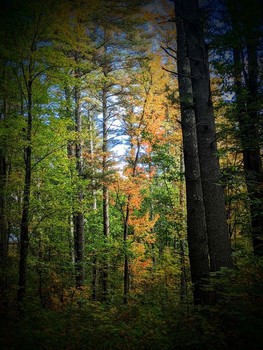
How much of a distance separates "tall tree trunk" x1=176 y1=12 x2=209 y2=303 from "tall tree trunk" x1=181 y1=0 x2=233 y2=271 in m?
0.23

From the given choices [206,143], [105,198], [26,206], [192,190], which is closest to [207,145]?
[206,143]

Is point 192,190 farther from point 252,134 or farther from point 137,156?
point 137,156

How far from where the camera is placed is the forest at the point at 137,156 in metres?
4.20

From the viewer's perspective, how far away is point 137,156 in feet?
41.2

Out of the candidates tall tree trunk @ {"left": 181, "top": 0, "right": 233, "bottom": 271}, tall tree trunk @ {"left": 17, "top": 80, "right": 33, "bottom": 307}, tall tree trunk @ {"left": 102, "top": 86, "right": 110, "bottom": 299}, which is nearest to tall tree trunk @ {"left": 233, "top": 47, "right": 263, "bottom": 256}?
tall tree trunk @ {"left": 181, "top": 0, "right": 233, "bottom": 271}

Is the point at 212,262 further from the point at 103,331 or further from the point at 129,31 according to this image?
the point at 129,31

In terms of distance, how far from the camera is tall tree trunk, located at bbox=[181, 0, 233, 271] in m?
5.07

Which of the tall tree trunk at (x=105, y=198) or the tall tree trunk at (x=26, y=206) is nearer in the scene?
the tall tree trunk at (x=26, y=206)

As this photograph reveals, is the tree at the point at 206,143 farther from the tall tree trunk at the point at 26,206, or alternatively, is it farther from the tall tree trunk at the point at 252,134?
the tall tree trunk at the point at 26,206

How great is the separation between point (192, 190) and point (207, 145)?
1.09 m

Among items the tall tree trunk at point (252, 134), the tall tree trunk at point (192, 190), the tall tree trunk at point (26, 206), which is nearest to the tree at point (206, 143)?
the tall tree trunk at point (192, 190)

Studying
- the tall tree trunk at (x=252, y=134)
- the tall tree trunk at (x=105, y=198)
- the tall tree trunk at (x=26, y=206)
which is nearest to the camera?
the tall tree trunk at (x=252, y=134)

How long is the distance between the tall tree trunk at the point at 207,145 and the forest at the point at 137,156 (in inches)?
1.1

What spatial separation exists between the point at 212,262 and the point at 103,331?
252 centimetres
